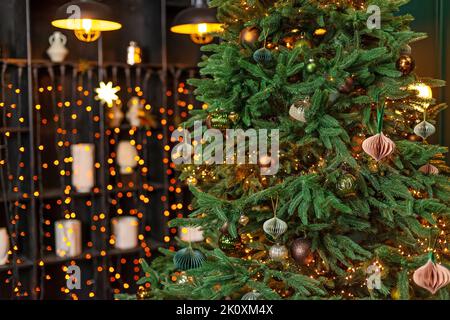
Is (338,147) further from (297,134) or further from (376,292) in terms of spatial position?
(376,292)

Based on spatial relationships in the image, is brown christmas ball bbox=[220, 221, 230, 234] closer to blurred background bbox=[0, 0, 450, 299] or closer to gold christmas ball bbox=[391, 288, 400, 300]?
gold christmas ball bbox=[391, 288, 400, 300]

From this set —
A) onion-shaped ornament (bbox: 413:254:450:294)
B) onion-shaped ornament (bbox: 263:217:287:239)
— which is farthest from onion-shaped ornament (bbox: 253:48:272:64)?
onion-shaped ornament (bbox: 413:254:450:294)

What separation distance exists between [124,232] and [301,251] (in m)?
2.09

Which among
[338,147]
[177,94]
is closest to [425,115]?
[338,147]

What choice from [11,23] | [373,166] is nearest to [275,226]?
[373,166]

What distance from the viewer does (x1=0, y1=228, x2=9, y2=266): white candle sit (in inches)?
122

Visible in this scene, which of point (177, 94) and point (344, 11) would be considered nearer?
point (344, 11)

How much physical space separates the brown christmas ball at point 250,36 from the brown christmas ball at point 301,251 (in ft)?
2.06

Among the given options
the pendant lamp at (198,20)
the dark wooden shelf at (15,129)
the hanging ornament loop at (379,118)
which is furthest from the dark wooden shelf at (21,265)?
the hanging ornament loop at (379,118)

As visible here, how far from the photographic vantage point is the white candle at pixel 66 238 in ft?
10.9

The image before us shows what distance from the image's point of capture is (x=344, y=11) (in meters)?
1.76

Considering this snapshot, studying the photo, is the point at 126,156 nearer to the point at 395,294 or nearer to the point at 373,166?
the point at 373,166

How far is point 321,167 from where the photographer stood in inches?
66.2

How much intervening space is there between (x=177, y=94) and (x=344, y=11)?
208 cm
